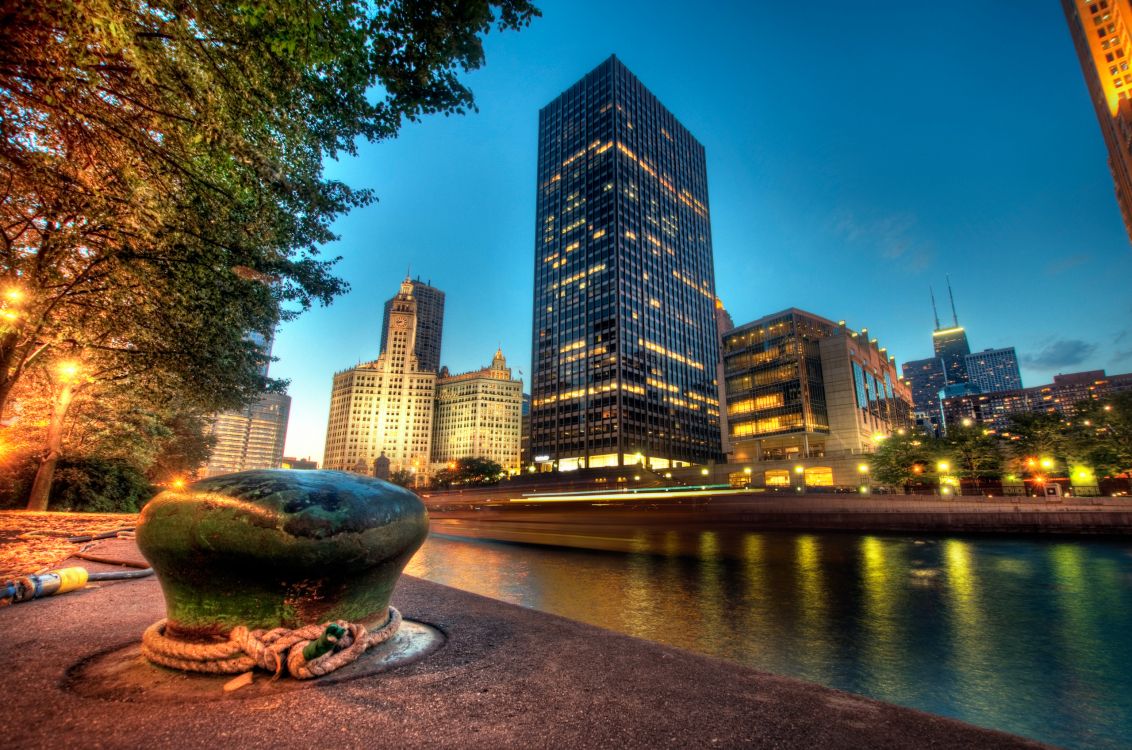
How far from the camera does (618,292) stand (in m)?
110

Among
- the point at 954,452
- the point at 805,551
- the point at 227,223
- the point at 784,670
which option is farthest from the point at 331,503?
the point at 954,452

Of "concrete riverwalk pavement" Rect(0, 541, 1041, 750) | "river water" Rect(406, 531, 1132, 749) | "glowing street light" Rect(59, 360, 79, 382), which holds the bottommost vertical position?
"river water" Rect(406, 531, 1132, 749)

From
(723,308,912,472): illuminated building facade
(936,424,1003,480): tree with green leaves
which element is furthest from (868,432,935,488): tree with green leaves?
(723,308,912,472): illuminated building facade

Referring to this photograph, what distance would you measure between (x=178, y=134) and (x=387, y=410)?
19175 centimetres

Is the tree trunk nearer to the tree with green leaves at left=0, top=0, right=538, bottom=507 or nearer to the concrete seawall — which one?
the tree with green leaves at left=0, top=0, right=538, bottom=507

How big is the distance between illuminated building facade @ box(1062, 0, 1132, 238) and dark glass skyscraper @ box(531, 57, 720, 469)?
264ft

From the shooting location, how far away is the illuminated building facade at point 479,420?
184250 millimetres

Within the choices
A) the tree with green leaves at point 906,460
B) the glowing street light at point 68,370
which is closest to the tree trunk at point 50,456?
the glowing street light at point 68,370

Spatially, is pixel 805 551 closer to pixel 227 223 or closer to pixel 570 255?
pixel 227 223

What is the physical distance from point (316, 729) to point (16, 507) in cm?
2567

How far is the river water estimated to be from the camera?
4.31 m

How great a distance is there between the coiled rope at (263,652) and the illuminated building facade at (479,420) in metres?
180

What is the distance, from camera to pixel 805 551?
16.1 metres

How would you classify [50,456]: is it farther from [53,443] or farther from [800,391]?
[800,391]
